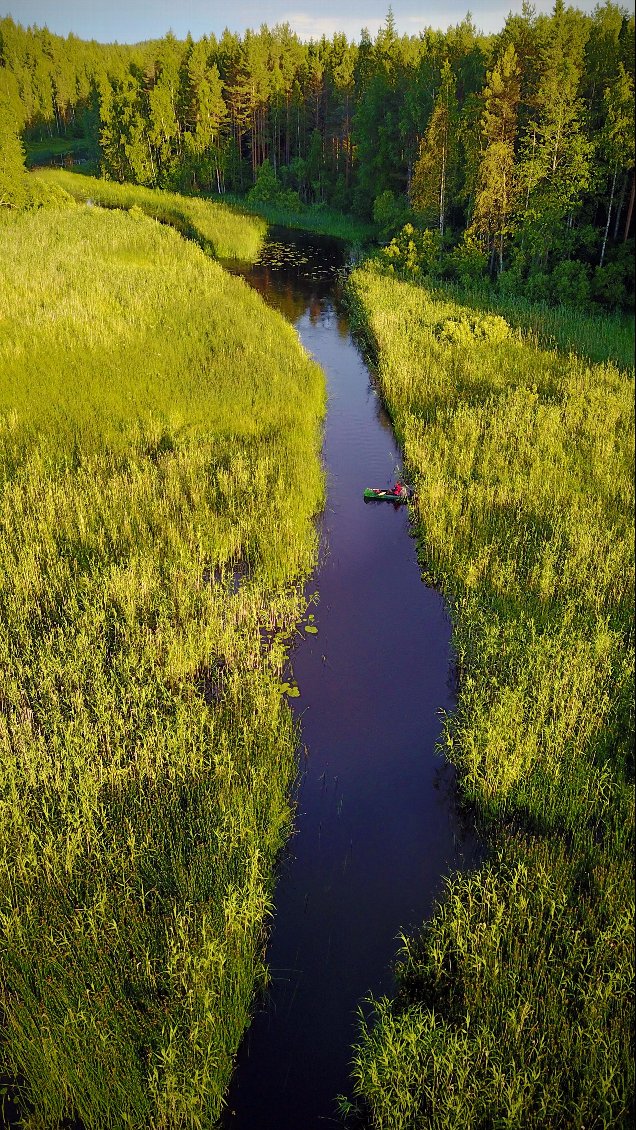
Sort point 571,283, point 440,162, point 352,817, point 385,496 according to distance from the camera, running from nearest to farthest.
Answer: point 352,817
point 385,496
point 571,283
point 440,162

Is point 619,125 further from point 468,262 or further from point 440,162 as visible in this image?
point 440,162

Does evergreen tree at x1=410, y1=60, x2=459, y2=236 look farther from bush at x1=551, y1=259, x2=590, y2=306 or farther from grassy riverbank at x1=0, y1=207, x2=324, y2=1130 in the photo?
grassy riverbank at x1=0, y1=207, x2=324, y2=1130

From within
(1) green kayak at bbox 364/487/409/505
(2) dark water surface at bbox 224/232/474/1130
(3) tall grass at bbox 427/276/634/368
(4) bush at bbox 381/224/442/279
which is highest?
(4) bush at bbox 381/224/442/279

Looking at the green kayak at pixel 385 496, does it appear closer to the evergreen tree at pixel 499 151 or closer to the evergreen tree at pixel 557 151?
the evergreen tree at pixel 557 151

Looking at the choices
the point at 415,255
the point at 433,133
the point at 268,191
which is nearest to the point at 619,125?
the point at 415,255

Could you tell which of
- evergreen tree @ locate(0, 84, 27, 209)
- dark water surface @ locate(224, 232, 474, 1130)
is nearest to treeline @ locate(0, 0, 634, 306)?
evergreen tree @ locate(0, 84, 27, 209)

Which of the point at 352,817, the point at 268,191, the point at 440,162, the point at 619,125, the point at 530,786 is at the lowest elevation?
the point at 352,817
